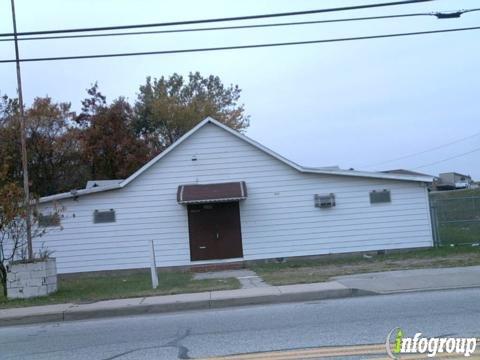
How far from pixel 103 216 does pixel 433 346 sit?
16.3 metres

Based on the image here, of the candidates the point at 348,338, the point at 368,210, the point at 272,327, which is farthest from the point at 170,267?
the point at 348,338

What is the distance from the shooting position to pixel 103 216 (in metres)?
21.5

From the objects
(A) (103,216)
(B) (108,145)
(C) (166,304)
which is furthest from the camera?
(B) (108,145)

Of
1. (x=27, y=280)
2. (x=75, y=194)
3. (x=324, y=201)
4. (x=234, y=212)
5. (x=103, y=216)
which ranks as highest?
(x=75, y=194)

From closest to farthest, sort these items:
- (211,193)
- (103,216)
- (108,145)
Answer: (211,193), (103,216), (108,145)

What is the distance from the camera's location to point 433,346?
700 cm

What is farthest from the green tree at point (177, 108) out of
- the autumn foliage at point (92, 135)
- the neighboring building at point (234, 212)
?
the neighboring building at point (234, 212)

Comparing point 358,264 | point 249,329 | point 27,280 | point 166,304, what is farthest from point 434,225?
point 249,329

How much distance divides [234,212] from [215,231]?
3.24 feet

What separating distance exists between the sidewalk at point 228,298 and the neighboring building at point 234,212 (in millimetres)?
8146

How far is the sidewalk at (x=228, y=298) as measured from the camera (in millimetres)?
11828

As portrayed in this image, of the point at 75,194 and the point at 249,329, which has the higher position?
the point at 75,194

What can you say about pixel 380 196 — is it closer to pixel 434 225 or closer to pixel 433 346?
pixel 434 225

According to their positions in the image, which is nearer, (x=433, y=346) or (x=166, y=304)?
(x=433, y=346)
